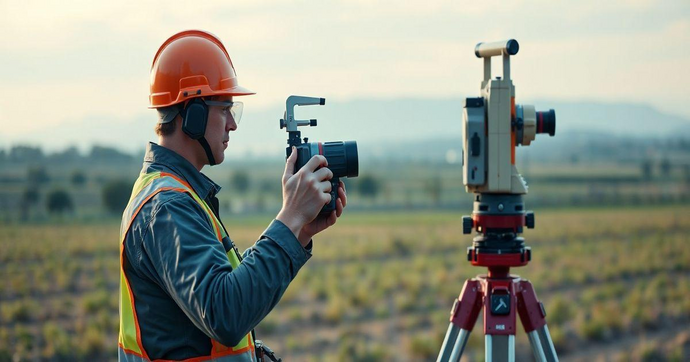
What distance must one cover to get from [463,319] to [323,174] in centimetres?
170

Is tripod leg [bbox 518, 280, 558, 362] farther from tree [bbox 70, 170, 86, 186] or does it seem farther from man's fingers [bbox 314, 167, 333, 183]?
tree [bbox 70, 170, 86, 186]

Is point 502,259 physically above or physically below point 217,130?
below

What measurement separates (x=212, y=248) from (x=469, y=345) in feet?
27.9

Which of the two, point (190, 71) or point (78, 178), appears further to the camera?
point (78, 178)

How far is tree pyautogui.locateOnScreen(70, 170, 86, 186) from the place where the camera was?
4638 centimetres

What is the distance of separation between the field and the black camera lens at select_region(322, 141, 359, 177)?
23.7 ft

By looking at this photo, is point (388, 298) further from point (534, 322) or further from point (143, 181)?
point (143, 181)

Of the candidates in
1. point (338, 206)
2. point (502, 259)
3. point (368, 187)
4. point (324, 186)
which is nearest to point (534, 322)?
point (502, 259)

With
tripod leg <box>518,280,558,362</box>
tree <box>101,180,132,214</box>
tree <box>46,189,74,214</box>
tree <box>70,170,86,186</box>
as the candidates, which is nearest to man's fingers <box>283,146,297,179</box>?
tripod leg <box>518,280,558,362</box>

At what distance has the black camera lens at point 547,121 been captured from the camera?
358 cm

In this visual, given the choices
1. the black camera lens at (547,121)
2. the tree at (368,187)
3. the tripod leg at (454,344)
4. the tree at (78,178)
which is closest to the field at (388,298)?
the tripod leg at (454,344)

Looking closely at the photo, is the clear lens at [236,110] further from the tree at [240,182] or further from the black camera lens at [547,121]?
the tree at [240,182]

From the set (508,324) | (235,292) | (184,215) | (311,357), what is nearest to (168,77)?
(184,215)

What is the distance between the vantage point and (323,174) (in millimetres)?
2330
